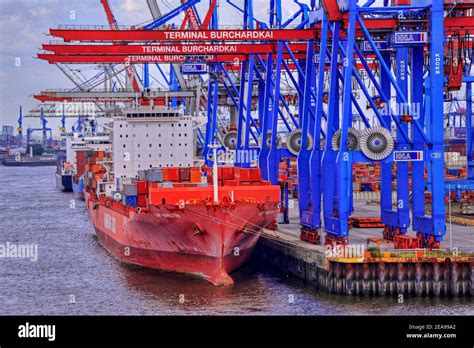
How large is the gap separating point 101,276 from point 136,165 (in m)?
12.9

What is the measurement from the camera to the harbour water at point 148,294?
37625 millimetres

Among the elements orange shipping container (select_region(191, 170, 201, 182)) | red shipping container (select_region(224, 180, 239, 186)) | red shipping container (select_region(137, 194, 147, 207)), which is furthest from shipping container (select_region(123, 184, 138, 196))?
red shipping container (select_region(224, 180, 239, 186))

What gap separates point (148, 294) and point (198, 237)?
3.80 m

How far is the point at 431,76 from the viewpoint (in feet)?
137

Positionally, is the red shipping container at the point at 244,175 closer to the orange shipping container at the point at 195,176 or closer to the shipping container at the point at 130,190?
the orange shipping container at the point at 195,176

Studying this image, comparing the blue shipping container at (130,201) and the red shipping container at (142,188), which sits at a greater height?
the red shipping container at (142,188)

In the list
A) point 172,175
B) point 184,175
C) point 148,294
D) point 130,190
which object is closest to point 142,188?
point 130,190

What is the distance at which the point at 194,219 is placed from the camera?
1708 inches

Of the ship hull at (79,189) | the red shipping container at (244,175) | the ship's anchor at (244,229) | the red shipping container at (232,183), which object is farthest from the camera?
the ship hull at (79,189)

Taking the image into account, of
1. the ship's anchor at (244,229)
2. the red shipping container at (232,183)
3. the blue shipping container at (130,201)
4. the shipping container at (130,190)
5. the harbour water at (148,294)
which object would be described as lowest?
the harbour water at (148,294)

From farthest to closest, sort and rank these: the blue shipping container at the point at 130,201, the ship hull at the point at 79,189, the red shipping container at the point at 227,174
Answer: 1. the ship hull at the point at 79,189
2. the blue shipping container at the point at 130,201
3. the red shipping container at the point at 227,174

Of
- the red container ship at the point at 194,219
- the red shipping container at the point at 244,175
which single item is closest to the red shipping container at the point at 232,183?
the red container ship at the point at 194,219
